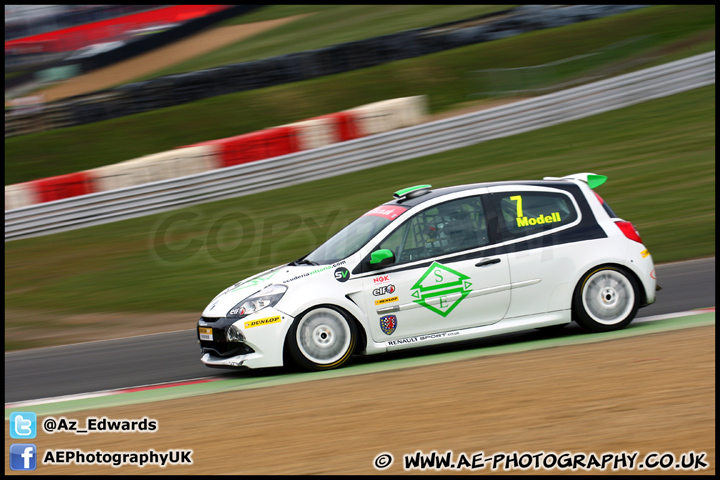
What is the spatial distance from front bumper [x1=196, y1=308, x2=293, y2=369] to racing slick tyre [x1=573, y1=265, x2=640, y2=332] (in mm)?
2774

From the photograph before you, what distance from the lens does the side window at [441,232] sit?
6.75 meters

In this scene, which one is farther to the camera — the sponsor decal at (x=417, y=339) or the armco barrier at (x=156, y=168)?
the armco barrier at (x=156, y=168)

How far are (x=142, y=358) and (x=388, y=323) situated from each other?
3.09 meters

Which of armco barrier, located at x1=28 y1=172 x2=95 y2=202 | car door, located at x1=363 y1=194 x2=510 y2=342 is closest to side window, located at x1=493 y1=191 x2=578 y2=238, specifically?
car door, located at x1=363 y1=194 x2=510 y2=342

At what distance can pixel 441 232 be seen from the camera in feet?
22.5

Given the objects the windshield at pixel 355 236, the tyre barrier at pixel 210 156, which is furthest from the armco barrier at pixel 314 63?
the windshield at pixel 355 236

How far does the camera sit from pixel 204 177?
16.9 meters

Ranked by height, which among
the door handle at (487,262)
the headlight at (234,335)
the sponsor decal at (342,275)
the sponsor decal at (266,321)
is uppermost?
the door handle at (487,262)

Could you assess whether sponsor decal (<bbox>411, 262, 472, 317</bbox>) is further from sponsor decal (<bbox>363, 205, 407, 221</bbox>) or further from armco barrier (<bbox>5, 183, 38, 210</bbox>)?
armco barrier (<bbox>5, 183, 38, 210</bbox>)

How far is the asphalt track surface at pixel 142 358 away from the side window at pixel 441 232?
1060 mm

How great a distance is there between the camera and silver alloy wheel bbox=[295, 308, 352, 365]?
21.4 feet

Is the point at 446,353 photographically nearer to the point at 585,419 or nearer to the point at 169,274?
the point at 585,419

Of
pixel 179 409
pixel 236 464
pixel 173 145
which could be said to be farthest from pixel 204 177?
pixel 236 464

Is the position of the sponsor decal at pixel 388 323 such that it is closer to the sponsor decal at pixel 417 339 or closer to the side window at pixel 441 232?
the sponsor decal at pixel 417 339
